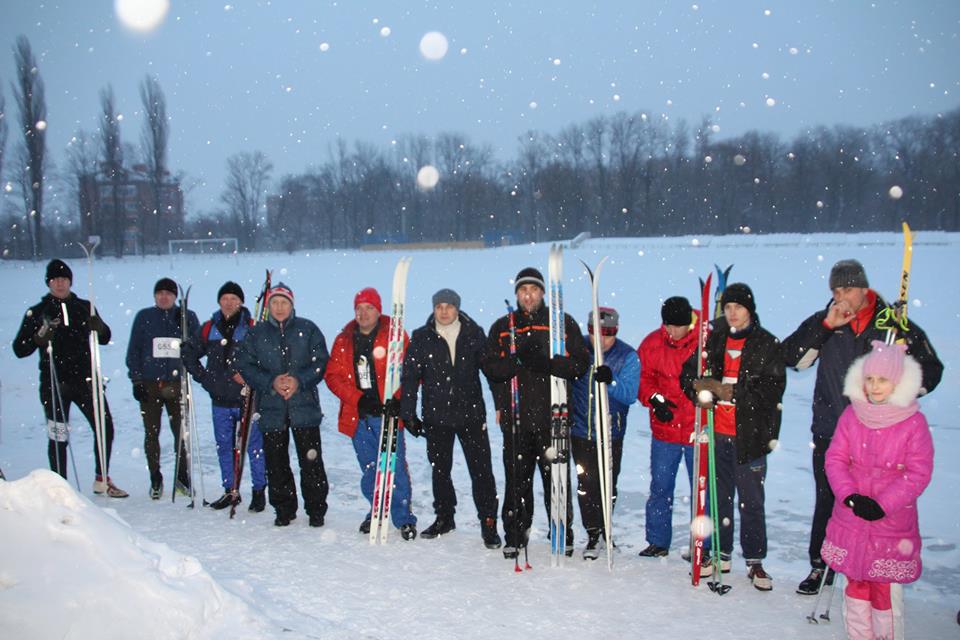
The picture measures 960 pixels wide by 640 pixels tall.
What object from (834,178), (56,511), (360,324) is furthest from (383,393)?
(834,178)

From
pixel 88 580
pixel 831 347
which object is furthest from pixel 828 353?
pixel 88 580

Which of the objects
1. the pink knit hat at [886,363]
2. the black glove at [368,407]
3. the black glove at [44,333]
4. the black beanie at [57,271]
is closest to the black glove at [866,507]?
the pink knit hat at [886,363]

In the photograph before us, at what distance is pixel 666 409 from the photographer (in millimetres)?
4477

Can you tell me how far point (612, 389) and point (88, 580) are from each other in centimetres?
306

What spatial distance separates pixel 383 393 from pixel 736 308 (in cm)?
247

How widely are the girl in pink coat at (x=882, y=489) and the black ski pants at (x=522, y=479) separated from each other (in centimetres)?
171

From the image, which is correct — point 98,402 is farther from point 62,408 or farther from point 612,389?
point 612,389

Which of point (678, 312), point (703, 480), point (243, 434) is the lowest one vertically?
point (703, 480)

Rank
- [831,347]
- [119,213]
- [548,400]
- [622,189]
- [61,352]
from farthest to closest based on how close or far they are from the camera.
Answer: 1. [622,189]
2. [119,213]
3. [61,352]
4. [548,400]
5. [831,347]

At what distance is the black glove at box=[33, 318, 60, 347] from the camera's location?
577cm

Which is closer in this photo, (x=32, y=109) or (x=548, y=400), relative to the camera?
(x=548, y=400)

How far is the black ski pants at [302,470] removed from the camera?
5.28 meters

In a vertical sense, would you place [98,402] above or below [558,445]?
above

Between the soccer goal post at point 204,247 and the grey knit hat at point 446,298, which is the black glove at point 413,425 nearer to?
the grey knit hat at point 446,298
